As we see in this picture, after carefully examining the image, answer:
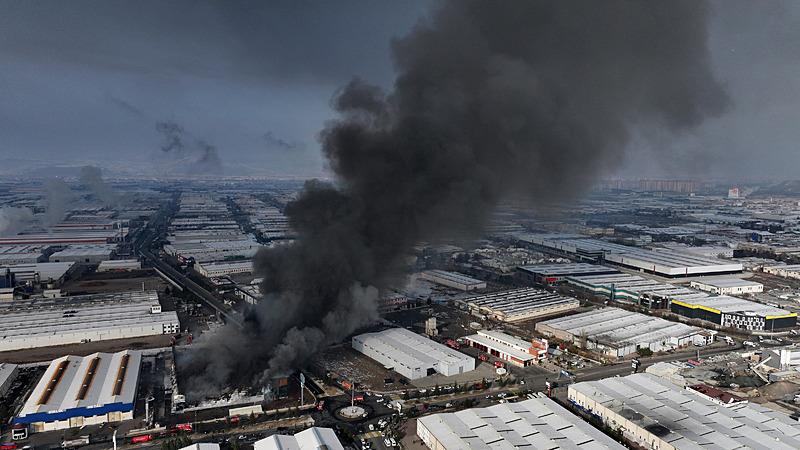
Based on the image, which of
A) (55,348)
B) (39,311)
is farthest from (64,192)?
(55,348)

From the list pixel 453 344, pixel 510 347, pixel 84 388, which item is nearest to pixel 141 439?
pixel 84 388

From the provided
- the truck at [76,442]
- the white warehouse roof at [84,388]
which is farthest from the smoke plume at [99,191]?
the truck at [76,442]

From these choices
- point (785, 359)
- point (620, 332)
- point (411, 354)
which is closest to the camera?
point (785, 359)

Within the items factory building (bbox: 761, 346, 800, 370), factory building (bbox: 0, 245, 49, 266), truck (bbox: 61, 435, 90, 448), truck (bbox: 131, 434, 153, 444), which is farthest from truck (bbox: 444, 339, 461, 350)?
factory building (bbox: 0, 245, 49, 266)

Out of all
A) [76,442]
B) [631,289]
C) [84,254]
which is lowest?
[76,442]

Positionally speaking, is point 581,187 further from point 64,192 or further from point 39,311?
point 64,192

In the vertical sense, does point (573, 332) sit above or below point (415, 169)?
below

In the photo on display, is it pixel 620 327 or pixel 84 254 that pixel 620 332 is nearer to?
pixel 620 327

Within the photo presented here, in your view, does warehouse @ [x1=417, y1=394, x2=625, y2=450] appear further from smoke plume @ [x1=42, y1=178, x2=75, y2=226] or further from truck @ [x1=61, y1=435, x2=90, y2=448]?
smoke plume @ [x1=42, y1=178, x2=75, y2=226]
